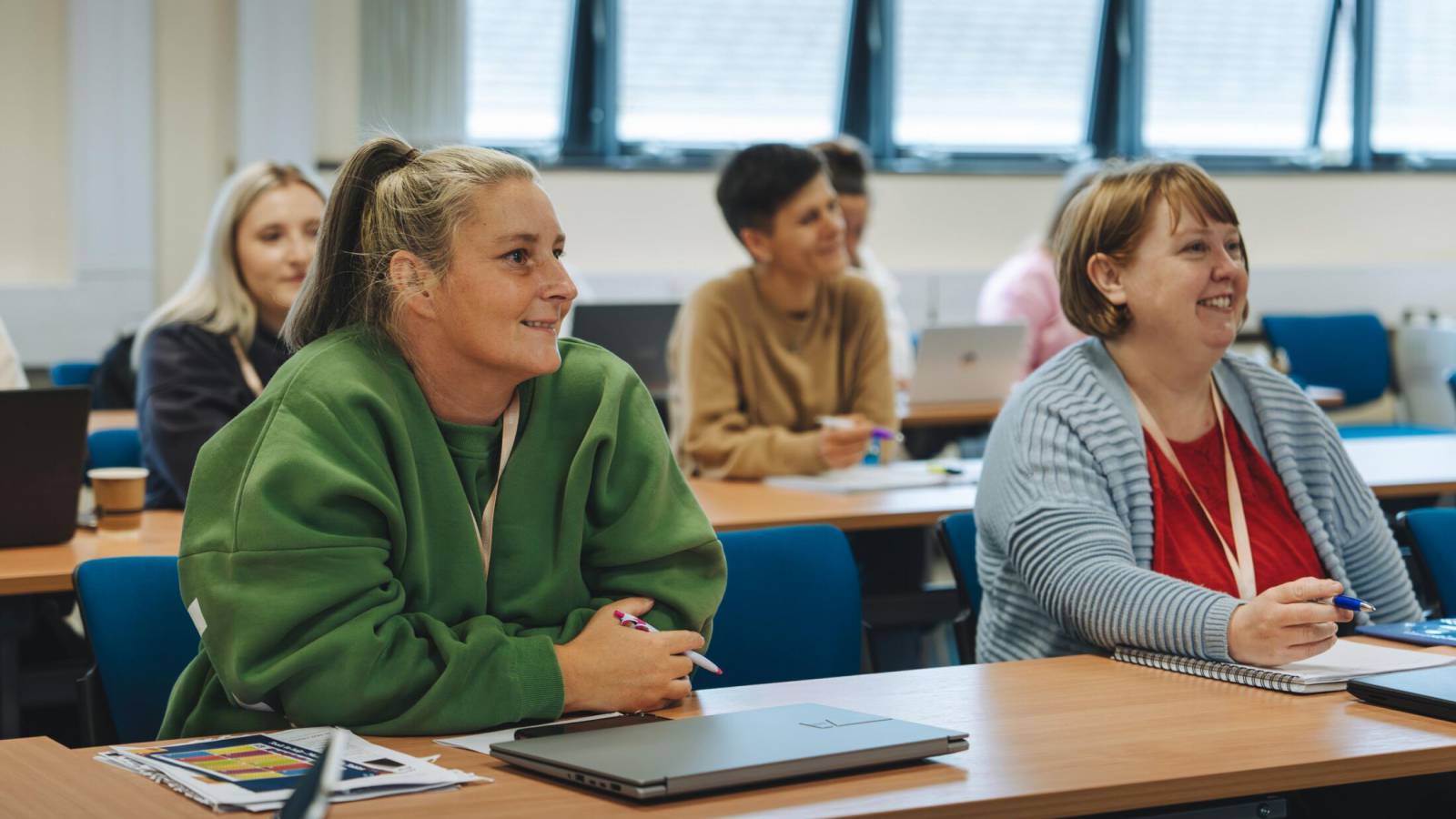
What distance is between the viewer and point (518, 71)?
673 cm

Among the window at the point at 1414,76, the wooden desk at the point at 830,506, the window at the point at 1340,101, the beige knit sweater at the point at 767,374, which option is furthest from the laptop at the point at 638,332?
the window at the point at 1414,76

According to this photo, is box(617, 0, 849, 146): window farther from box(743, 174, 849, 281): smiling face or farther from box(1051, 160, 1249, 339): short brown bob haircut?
box(1051, 160, 1249, 339): short brown bob haircut

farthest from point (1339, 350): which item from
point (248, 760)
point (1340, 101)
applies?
point (248, 760)

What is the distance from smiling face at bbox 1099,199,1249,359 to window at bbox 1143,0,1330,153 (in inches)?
215

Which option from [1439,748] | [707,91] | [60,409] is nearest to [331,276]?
[60,409]

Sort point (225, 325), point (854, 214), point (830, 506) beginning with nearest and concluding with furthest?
point (830, 506)
point (225, 325)
point (854, 214)

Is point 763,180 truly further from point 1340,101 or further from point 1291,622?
point 1340,101

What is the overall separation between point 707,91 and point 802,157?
10.4 feet

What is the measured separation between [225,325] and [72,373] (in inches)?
64.5

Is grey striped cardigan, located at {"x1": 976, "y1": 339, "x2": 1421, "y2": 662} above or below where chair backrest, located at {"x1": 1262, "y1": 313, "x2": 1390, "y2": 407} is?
above

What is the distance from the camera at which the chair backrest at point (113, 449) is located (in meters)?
3.54

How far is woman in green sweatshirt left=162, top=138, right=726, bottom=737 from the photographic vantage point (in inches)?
66.2

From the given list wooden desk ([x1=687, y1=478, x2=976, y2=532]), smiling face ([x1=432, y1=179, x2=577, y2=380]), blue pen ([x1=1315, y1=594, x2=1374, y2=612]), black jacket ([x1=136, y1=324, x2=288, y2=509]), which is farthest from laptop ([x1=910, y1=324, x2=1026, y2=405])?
smiling face ([x1=432, y1=179, x2=577, y2=380])

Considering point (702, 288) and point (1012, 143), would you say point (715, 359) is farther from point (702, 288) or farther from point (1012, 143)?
point (1012, 143)
